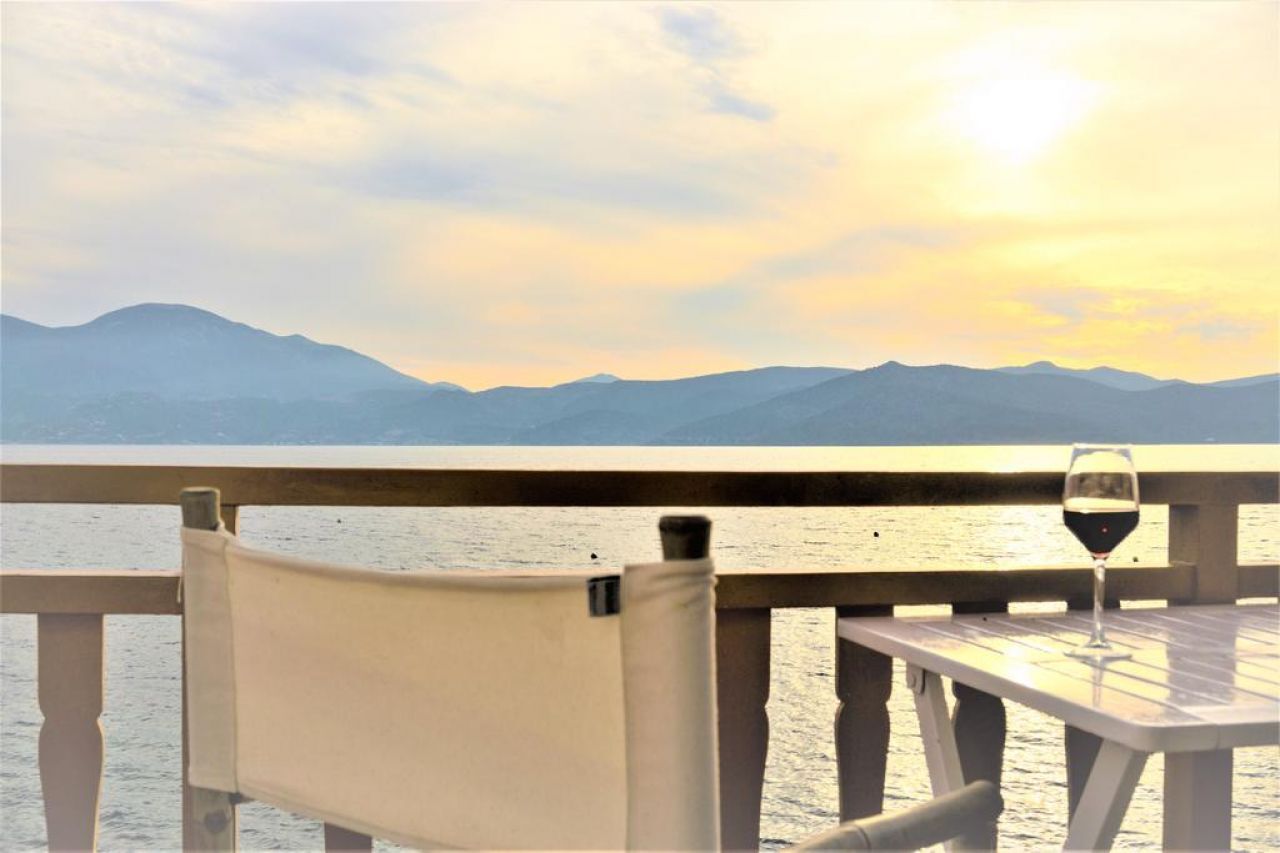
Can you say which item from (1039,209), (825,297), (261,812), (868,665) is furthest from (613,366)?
(868,665)

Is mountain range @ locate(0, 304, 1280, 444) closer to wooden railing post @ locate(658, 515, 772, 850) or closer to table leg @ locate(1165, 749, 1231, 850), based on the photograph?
wooden railing post @ locate(658, 515, 772, 850)

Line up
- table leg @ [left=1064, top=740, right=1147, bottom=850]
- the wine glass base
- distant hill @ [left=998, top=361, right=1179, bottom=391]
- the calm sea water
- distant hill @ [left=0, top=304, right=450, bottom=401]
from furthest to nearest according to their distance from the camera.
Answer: distant hill @ [left=0, top=304, right=450, bottom=401] < distant hill @ [left=998, top=361, right=1179, bottom=391] < the calm sea water < the wine glass base < table leg @ [left=1064, top=740, right=1147, bottom=850]

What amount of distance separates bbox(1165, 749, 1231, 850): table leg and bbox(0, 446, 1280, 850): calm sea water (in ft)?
6.52

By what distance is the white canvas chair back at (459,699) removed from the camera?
0.85m

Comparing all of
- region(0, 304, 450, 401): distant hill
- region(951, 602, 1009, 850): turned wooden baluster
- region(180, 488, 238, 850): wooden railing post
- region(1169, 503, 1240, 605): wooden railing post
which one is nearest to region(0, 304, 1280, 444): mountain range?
region(0, 304, 450, 401): distant hill

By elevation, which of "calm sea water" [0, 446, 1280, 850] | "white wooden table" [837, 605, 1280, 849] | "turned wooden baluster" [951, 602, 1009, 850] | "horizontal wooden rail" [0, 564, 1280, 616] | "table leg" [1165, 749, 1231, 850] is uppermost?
"horizontal wooden rail" [0, 564, 1280, 616]

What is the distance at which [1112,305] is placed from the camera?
49.7 m

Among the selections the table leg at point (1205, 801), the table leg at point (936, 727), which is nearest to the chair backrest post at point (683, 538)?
the table leg at point (1205, 801)

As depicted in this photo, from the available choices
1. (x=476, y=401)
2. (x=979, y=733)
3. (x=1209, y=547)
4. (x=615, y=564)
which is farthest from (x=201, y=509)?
(x=476, y=401)

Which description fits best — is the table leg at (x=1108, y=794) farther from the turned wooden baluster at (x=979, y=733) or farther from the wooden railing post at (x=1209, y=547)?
the wooden railing post at (x=1209, y=547)

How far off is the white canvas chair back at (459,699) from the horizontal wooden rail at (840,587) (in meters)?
0.68

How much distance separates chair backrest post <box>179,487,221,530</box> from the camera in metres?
1.08

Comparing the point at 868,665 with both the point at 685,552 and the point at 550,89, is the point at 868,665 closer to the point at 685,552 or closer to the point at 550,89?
the point at 685,552

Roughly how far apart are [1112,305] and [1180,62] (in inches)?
1008
